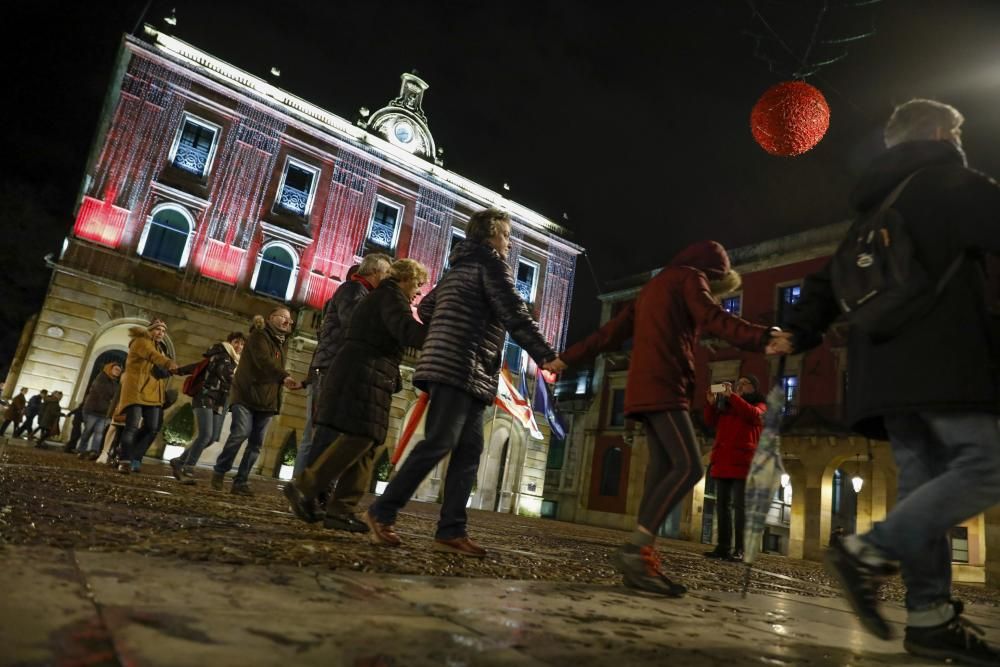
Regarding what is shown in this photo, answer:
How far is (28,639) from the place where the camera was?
95 centimetres

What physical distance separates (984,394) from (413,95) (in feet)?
81.0

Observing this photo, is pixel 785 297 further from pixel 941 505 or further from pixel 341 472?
pixel 941 505

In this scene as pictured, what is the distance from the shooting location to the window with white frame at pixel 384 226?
71.6 ft

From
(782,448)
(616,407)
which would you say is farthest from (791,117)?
(616,407)

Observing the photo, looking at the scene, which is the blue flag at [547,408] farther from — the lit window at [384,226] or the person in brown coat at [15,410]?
the person in brown coat at [15,410]

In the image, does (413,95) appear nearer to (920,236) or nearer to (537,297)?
(537,297)

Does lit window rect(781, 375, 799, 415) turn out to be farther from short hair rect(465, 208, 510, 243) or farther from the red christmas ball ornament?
short hair rect(465, 208, 510, 243)

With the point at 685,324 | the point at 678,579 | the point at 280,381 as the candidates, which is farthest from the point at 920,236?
the point at 280,381

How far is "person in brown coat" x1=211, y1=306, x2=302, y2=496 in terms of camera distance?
18.5ft

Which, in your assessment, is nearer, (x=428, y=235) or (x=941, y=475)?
(x=941, y=475)

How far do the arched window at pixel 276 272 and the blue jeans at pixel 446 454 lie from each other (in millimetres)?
17377

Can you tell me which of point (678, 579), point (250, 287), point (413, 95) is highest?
point (413, 95)

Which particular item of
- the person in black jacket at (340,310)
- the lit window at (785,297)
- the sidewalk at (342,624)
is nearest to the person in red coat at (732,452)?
the person in black jacket at (340,310)

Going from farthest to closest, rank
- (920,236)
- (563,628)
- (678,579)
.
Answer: (678,579), (920,236), (563,628)
